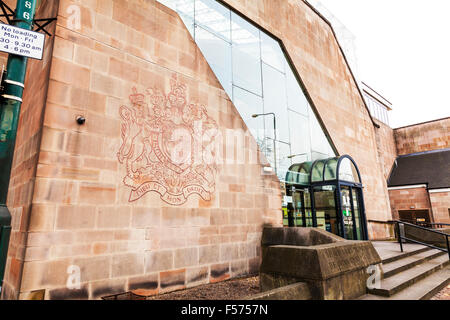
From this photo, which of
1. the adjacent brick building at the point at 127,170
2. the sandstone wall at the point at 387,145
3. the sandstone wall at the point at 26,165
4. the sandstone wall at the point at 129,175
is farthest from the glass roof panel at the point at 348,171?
the sandstone wall at the point at 387,145

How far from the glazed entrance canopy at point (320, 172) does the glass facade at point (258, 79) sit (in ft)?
1.31

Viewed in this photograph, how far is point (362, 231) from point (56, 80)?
13.8 metres

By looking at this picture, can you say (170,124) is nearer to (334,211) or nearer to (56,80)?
(56,80)

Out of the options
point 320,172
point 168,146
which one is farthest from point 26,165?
point 320,172

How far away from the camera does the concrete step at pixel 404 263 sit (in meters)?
6.25

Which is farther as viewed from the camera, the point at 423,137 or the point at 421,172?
the point at 423,137

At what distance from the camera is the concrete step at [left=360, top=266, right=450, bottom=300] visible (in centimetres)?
488

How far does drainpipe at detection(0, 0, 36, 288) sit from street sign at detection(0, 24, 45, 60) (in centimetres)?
15

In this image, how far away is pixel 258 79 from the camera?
1034 centimetres

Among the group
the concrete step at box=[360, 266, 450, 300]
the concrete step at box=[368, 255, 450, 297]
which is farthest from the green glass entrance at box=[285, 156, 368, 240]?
the concrete step at box=[360, 266, 450, 300]

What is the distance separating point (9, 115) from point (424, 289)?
8.00 metres

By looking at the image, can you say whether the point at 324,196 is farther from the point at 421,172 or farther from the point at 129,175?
the point at 421,172

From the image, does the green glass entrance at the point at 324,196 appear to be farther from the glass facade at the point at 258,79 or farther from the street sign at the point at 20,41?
the street sign at the point at 20,41
